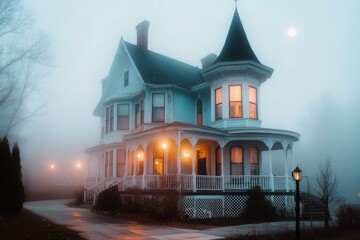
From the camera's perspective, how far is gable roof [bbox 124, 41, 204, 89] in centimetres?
2848

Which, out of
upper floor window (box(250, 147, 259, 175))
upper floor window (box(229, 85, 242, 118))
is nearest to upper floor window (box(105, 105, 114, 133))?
upper floor window (box(229, 85, 242, 118))

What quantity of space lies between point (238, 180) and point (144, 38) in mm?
15052

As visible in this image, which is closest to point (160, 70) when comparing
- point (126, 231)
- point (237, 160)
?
point (237, 160)

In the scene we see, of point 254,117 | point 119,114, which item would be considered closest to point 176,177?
point 254,117

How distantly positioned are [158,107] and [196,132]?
6639 mm

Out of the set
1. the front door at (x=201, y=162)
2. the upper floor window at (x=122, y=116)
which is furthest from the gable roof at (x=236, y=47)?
the upper floor window at (x=122, y=116)

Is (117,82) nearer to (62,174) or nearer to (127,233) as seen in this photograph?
(127,233)

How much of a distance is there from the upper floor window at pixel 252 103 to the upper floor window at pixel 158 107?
6.38 meters

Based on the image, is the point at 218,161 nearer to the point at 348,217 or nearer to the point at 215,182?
the point at 215,182

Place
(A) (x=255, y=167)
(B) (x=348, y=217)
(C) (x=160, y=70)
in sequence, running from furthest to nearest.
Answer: (C) (x=160, y=70) < (A) (x=255, y=167) < (B) (x=348, y=217)

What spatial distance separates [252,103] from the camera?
25.4 meters

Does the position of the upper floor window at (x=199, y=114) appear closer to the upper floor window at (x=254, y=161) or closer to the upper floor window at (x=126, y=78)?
the upper floor window at (x=254, y=161)

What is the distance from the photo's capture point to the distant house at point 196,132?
2203 cm

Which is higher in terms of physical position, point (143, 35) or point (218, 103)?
point (143, 35)
